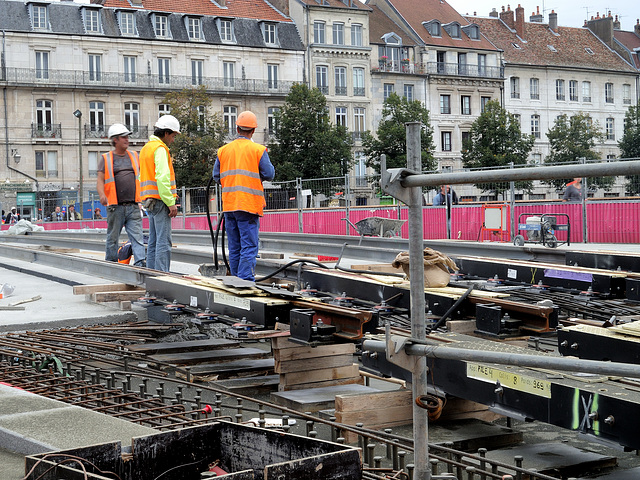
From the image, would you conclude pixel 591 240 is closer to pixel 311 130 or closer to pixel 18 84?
pixel 311 130

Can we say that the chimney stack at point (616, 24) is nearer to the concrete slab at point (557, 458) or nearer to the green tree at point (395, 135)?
the green tree at point (395, 135)

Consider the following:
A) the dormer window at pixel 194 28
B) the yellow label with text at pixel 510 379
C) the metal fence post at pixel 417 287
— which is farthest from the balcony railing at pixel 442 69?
the metal fence post at pixel 417 287

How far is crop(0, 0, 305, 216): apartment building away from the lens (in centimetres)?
6116

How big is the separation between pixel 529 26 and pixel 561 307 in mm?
80863

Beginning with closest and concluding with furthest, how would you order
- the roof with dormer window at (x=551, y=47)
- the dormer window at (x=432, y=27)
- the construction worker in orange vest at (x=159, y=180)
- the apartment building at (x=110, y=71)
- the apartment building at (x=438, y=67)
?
the construction worker in orange vest at (x=159, y=180) < the apartment building at (x=110, y=71) < the apartment building at (x=438, y=67) < the dormer window at (x=432, y=27) < the roof with dormer window at (x=551, y=47)

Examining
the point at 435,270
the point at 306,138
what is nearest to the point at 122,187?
the point at 435,270

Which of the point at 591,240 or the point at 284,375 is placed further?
the point at 591,240

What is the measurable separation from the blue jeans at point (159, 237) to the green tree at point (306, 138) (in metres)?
51.4

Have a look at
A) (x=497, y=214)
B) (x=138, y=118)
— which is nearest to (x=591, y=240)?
(x=497, y=214)

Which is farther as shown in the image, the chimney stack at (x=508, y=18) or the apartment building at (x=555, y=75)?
the chimney stack at (x=508, y=18)

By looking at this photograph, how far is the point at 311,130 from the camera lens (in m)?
62.8

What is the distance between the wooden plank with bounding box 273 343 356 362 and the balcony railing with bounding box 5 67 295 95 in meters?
59.0

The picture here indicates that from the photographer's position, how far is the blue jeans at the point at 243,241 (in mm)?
9211

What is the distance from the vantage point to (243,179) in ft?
30.4
